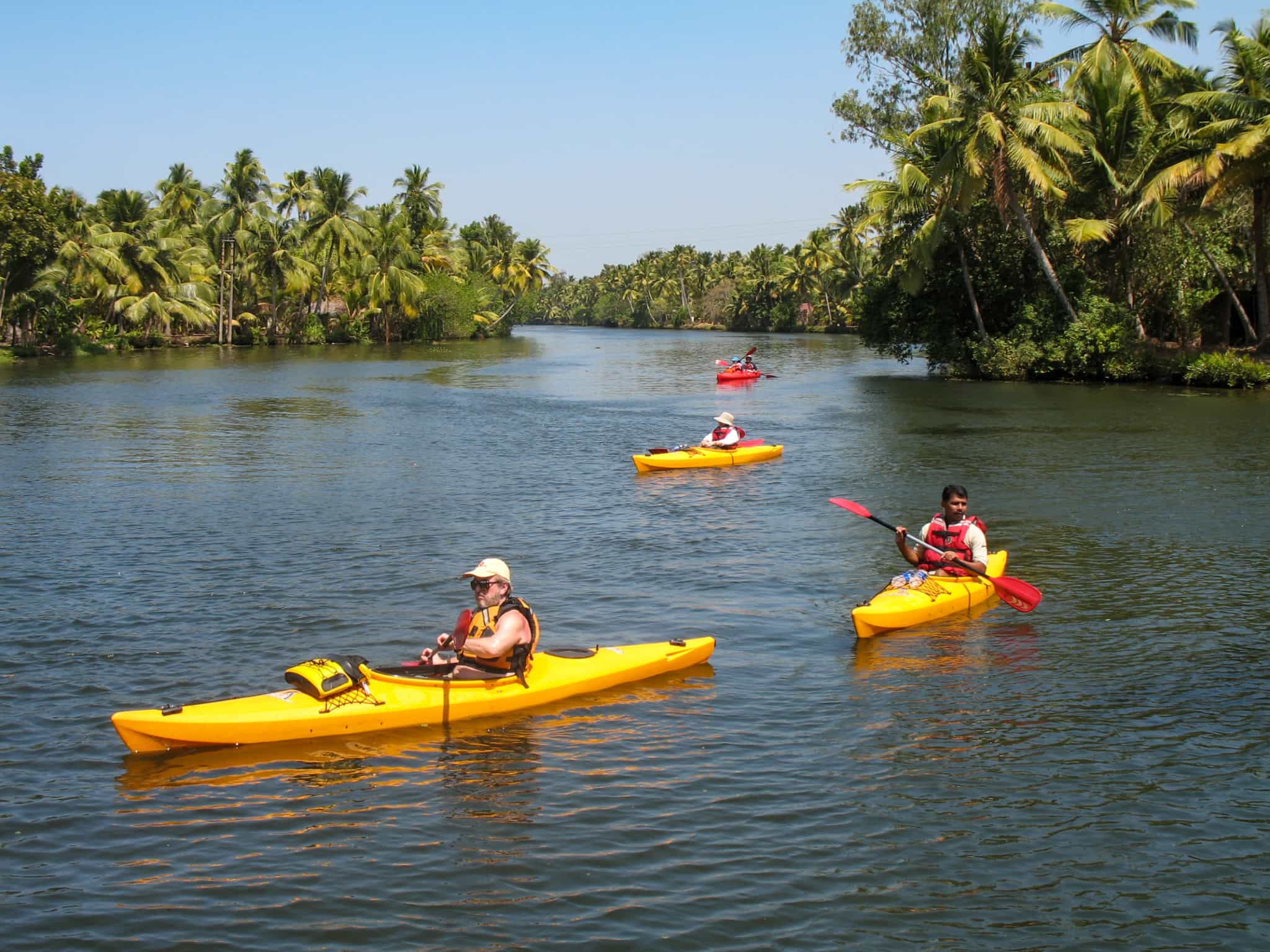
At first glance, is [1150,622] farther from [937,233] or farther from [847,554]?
[937,233]

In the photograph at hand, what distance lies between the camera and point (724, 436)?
76.6 ft

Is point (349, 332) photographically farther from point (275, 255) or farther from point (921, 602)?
point (921, 602)

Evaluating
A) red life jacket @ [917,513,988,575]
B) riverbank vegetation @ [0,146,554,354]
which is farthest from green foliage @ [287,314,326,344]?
red life jacket @ [917,513,988,575]

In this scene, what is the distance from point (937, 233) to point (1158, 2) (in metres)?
9.50

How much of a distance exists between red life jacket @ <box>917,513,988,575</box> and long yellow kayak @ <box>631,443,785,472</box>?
10.1 metres

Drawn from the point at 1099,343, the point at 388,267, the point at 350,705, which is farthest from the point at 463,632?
the point at 388,267

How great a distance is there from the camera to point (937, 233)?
40.0 metres

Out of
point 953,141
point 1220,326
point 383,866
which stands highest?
point 953,141

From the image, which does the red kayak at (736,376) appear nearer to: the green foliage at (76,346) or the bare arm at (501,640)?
the green foliage at (76,346)

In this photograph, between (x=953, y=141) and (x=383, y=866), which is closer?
(x=383, y=866)

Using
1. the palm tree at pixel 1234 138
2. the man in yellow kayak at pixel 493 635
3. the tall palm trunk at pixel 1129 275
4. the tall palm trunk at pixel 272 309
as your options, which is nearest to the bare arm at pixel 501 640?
the man in yellow kayak at pixel 493 635

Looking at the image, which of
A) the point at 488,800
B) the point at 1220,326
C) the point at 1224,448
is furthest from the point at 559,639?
the point at 1220,326

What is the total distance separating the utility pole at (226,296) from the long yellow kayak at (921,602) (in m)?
63.6

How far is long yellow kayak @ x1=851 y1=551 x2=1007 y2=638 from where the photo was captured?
452 inches
